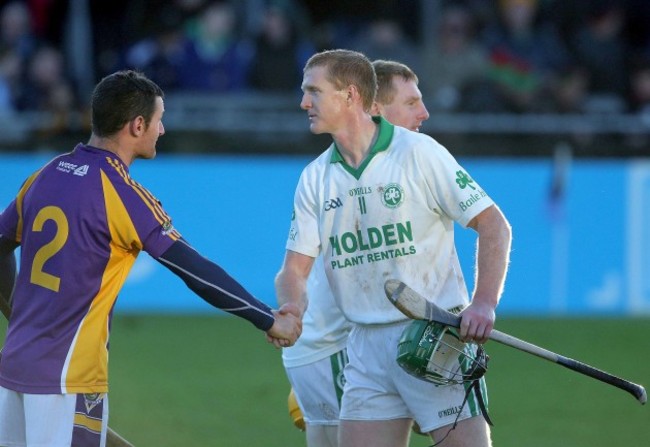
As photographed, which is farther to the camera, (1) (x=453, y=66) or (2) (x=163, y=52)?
(1) (x=453, y=66)

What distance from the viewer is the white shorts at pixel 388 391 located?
→ 5797 mm

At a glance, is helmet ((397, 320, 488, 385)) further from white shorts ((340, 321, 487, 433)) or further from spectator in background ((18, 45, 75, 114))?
spectator in background ((18, 45, 75, 114))

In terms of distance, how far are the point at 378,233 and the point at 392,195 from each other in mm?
175

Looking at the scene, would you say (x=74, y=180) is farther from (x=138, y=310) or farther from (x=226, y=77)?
(x=226, y=77)

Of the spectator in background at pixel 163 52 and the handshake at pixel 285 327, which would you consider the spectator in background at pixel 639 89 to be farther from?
the handshake at pixel 285 327

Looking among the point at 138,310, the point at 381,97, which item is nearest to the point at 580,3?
the point at 138,310

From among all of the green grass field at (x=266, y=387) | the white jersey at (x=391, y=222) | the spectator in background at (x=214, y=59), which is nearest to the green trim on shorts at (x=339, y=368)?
the white jersey at (x=391, y=222)

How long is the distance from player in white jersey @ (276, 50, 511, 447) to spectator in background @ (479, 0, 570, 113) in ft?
35.2

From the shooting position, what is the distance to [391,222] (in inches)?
231

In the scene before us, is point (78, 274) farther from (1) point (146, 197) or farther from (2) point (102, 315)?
(1) point (146, 197)

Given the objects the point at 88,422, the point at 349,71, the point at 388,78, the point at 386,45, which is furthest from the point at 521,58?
the point at 88,422

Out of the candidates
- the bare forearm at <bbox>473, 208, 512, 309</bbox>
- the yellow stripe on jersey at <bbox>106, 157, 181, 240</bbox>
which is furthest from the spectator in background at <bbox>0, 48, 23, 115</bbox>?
the bare forearm at <bbox>473, 208, 512, 309</bbox>

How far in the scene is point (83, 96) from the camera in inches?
646

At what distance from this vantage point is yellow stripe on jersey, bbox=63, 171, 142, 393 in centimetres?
548
